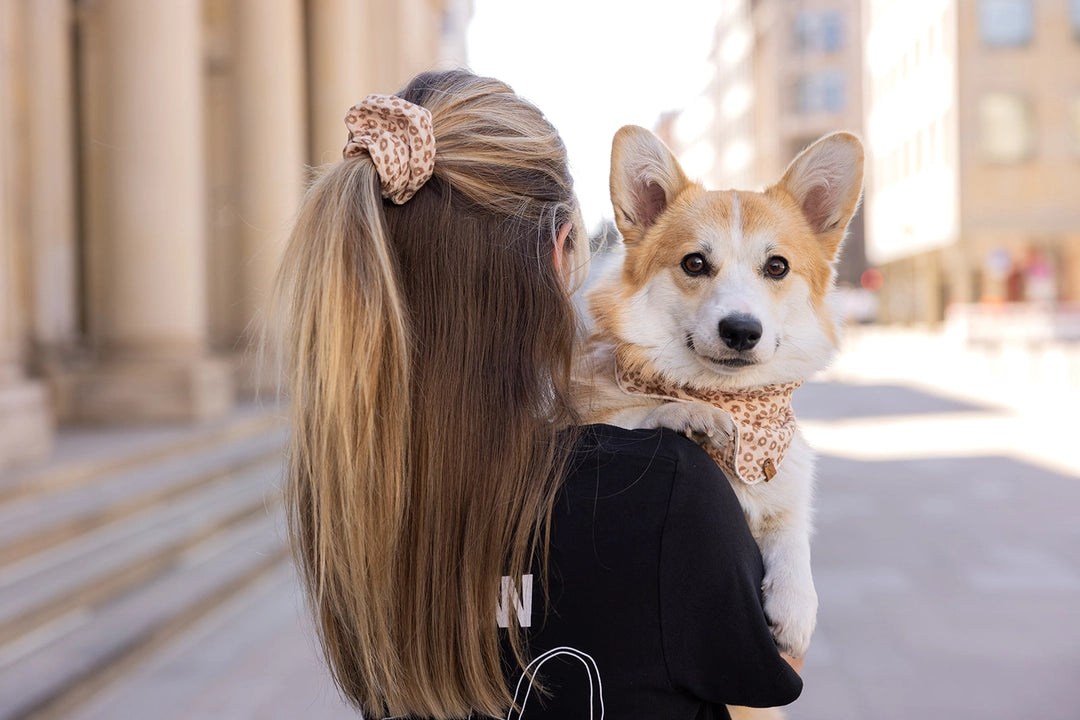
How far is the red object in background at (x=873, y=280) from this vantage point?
1935 inches

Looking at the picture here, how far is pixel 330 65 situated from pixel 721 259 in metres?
13.5

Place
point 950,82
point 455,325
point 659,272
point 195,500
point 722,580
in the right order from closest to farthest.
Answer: point 722,580
point 455,325
point 659,272
point 195,500
point 950,82

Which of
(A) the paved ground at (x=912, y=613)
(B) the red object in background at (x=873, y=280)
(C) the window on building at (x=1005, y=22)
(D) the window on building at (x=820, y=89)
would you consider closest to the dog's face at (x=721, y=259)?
(A) the paved ground at (x=912, y=613)

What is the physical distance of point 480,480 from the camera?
144 centimetres

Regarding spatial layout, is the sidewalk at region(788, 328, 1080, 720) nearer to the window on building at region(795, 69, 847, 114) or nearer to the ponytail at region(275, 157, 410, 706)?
the ponytail at region(275, 157, 410, 706)

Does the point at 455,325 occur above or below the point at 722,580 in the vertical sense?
above

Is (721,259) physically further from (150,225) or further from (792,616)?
(150,225)

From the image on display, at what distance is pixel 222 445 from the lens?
8875mm

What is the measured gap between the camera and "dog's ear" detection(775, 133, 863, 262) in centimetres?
228

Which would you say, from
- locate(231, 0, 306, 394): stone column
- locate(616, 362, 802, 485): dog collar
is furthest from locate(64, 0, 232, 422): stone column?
locate(616, 362, 802, 485): dog collar

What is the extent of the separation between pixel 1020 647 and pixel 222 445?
6.60 m

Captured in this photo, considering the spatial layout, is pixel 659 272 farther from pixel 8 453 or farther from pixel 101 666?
pixel 8 453

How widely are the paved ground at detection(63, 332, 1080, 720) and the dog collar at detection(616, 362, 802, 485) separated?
837 millimetres

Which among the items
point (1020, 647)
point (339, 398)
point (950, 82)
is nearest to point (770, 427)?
point (339, 398)
